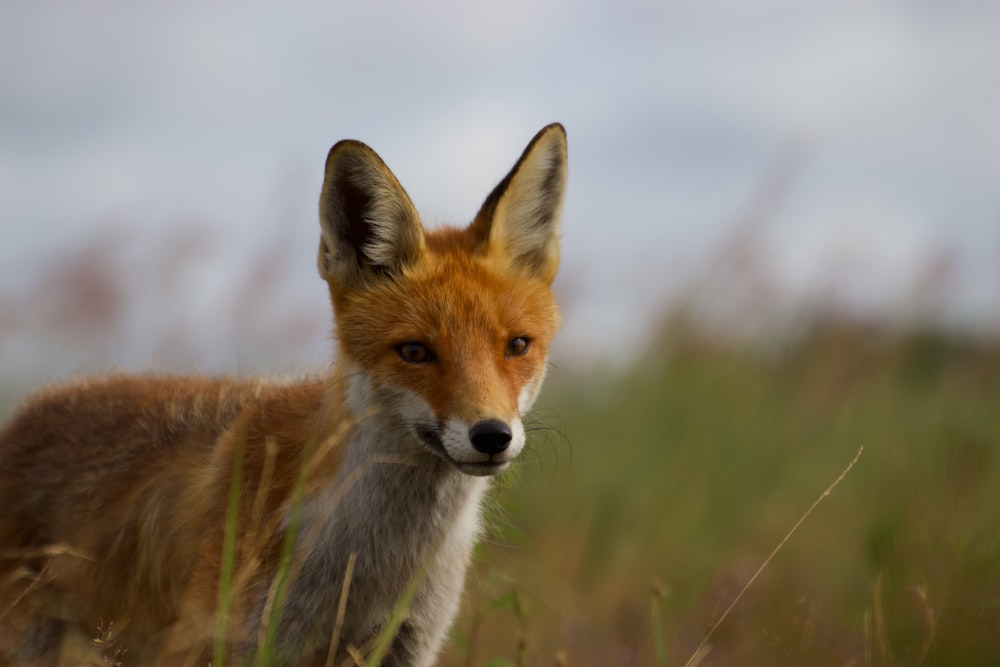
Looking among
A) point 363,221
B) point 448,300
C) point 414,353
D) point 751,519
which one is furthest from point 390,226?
point 751,519

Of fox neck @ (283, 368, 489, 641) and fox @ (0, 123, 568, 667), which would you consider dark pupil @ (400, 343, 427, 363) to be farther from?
fox neck @ (283, 368, 489, 641)

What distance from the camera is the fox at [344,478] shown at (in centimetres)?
336

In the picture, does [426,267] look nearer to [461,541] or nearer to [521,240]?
[521,240]

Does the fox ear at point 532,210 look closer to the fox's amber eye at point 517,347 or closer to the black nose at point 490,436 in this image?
the fox's amber eye at point 517,347

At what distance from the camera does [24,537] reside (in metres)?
4.36

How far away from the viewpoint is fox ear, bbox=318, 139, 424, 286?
3.62 metres

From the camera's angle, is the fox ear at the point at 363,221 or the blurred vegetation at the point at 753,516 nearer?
the fox ear at the point at 363,221

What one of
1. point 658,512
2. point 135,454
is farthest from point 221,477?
point 658,512

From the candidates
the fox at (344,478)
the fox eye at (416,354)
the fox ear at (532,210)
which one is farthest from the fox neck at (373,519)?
the fox ear at (532,210)

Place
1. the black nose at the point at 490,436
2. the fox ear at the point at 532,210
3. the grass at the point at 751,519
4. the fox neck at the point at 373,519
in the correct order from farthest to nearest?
the grass at the point at 751,519 < the fox ear at the point at 532,210 < the fox neck at the point at 373,519 < the black nose at the point at 490,436

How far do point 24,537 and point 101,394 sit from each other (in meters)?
0.75

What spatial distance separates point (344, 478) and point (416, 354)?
0.53 metres

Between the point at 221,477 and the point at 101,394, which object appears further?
the point at 101,394

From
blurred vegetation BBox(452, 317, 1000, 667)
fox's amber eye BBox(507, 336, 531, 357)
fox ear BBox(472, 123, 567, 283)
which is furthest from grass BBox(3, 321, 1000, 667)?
fox ear BBox(472, 123, 567, 283)
